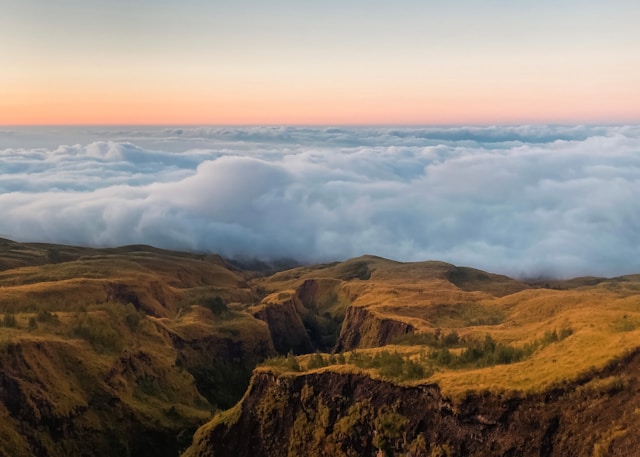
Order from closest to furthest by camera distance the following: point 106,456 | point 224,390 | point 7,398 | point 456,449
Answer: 1. point 456,449
2. point 7,398
3. point 106,456
4. point 224,390

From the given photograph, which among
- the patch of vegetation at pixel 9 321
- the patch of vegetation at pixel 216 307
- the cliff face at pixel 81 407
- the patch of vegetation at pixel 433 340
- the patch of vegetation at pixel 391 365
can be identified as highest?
the patch of vegetation at pixel 391 365

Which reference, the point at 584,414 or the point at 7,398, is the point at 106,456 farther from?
the point at 584,414

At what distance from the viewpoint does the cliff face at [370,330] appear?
161250mm

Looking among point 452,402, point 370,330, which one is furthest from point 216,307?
point 452,402

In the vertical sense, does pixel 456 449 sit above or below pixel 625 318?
below

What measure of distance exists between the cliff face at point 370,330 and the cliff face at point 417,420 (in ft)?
231

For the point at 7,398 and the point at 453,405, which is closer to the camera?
the point at 453,405

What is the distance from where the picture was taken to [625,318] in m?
89.4

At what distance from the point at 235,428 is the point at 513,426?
144 ft

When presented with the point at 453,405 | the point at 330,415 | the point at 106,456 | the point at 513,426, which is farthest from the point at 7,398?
the point at 513,426

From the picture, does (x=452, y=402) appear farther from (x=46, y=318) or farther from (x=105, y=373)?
(x=46, y=318)

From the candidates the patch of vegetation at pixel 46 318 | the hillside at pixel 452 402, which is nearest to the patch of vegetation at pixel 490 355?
the hillside at pixel 452 402

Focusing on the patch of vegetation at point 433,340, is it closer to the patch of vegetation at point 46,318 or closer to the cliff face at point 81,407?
the cliff face at point 81,407

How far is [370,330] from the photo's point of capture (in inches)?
6895
